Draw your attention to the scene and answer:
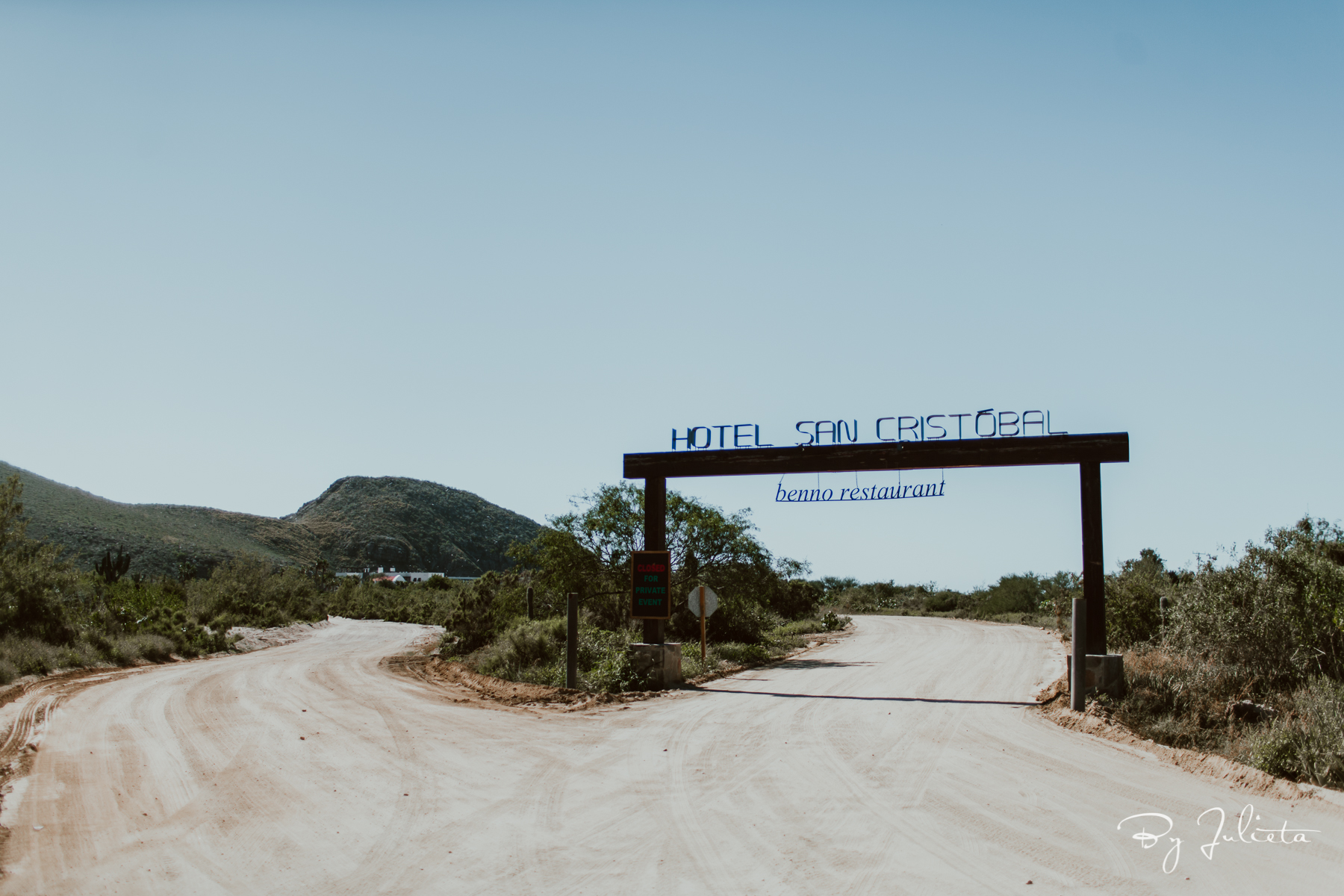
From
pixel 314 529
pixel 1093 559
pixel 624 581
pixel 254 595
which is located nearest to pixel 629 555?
pixel 624 581

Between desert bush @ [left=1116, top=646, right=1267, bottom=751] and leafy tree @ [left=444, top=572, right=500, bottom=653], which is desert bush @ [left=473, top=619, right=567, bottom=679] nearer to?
leafy tree @ [left=444, top=572, right=500, bottom=653]

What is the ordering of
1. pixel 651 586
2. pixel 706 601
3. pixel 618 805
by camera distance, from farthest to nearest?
pixel 706 601
pixel 651 586
pixel 618 805

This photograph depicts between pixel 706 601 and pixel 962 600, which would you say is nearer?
pixel 706 601

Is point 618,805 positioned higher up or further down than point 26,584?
further down

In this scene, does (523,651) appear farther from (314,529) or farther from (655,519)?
(314,529)

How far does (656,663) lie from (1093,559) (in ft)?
27.8

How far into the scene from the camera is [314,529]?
386 feet

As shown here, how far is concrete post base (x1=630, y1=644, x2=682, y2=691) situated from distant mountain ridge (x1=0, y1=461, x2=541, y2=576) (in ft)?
168

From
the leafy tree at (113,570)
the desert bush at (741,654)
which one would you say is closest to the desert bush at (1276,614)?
the desert bush at (741,654)

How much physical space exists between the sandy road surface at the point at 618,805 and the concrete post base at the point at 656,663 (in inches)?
86.6

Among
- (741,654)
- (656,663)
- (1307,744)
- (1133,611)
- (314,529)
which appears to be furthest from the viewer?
(314,529)

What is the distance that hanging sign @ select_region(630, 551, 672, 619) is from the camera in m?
18.1

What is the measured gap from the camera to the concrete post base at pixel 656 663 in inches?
Result: 691
